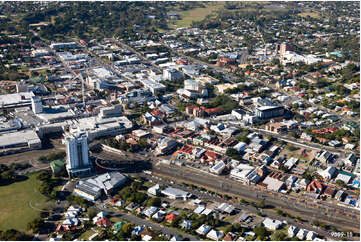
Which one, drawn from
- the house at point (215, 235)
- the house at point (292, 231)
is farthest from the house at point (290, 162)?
the house at point (215, 235)

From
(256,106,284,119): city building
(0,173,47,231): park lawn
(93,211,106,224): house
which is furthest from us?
(256,106,284,119): city building

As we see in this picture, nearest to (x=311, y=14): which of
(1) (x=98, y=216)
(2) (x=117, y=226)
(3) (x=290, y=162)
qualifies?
(3) (x=290, y=162)

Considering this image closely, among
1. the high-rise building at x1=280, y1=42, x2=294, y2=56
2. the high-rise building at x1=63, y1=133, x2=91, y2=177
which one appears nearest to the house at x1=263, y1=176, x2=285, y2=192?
the high-rise building at x1=63, y1=133, x2=91, y2=177

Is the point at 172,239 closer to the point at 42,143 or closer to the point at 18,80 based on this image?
the point at 42,143

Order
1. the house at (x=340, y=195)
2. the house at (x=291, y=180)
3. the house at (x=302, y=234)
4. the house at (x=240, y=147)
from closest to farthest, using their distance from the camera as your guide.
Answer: the house at (x=302, y=234) < the house at (x=340, y=195) < the house at (x=291, y=180) < the house at (x=240, y=147)

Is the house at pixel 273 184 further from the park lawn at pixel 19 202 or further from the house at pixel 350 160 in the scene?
the park lawn at pixel 19 202

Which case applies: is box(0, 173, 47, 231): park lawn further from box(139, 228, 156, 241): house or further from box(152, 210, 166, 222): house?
box(152, 210, 166, 222): house

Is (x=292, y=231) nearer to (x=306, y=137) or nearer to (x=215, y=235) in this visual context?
(x=215, y=235)
